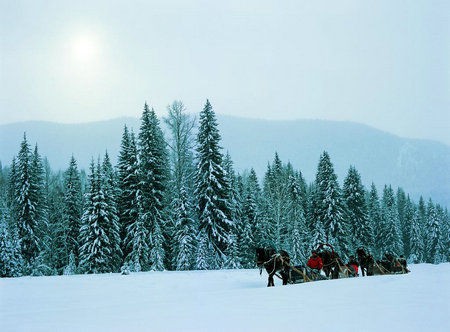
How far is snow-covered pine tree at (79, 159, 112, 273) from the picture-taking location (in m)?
37.3

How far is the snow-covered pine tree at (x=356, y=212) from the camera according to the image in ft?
191

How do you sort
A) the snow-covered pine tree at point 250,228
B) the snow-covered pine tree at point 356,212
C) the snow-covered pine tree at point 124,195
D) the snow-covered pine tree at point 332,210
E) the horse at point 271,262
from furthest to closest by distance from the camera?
the snow-covered pine tree at point 356,212 → the snow-covered pine tree at point 332,210 → the snow-covered pine tree at point 250,228 → the snow-covered pine tree at point 124,195 → the horse at point 271,262

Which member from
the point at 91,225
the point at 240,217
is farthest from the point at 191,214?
the point at 240,217

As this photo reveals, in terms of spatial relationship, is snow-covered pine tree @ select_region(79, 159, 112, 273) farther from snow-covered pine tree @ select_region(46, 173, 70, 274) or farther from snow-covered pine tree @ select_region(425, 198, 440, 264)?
snow-covered pine tree @ select_region(425, 198, 440, 264)

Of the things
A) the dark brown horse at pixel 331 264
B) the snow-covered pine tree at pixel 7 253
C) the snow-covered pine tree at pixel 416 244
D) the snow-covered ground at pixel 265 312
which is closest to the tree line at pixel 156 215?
the snow-covered pine tree at pixel 7 253

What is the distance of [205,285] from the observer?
1931 centimetres

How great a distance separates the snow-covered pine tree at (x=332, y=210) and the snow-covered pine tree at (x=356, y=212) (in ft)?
20.9

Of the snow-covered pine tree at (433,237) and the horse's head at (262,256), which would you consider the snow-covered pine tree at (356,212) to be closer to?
the snow-covered pine tree at (433,237)

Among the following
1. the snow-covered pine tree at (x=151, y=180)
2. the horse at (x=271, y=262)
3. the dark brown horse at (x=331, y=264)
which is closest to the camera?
the horse at (x=271, y=262)

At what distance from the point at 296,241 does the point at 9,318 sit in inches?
1552

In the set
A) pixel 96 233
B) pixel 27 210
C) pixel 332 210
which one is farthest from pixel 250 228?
pixel 27 210

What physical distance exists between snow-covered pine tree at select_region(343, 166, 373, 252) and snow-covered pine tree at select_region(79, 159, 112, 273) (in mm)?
32421

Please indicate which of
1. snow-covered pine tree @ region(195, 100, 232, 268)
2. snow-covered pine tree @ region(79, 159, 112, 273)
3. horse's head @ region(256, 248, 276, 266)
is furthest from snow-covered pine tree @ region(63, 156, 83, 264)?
horse's head @ region(256, 248, 276, 266)

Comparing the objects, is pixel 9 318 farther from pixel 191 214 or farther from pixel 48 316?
pixel 191 214
